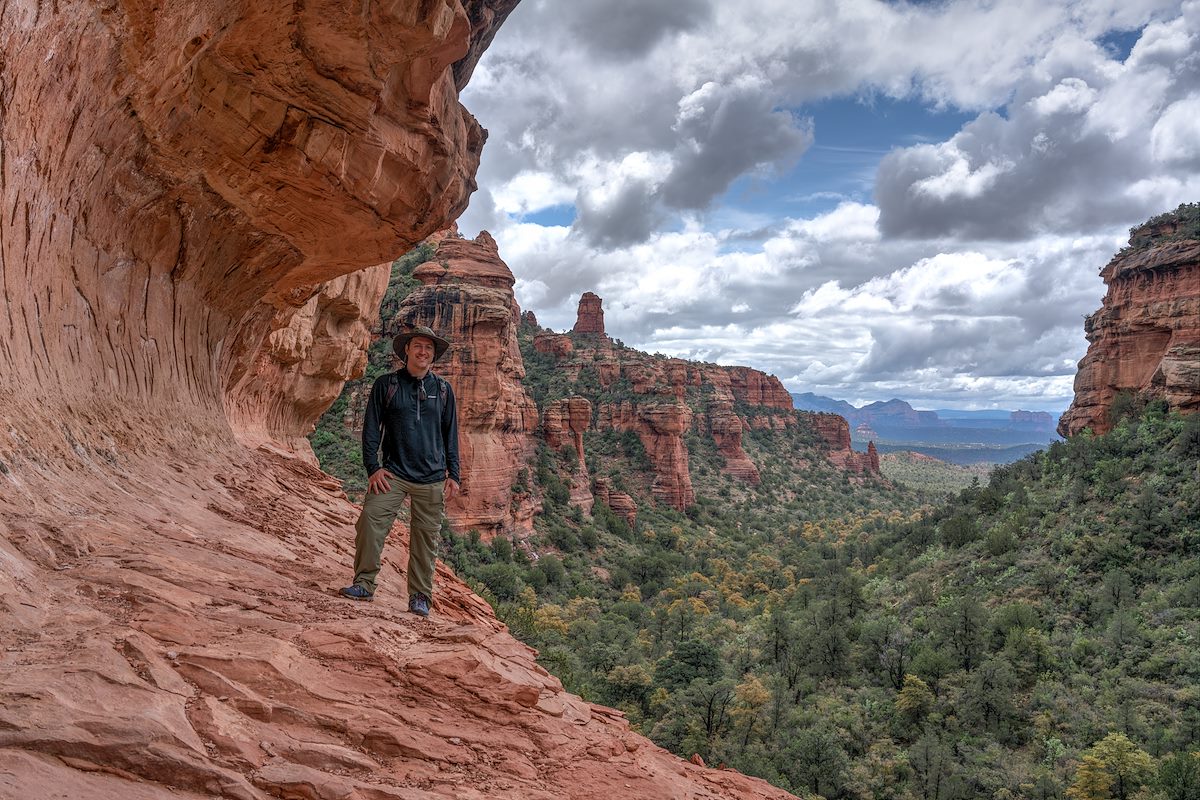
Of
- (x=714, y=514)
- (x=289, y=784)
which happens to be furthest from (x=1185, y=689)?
(x=714, y=514)

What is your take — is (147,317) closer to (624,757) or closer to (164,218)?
(164,218)

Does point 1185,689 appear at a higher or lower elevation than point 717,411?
lower

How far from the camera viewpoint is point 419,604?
17.6 feet

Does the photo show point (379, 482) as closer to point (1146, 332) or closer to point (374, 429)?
point (374, 429)

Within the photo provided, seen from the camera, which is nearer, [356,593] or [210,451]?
[356,593]

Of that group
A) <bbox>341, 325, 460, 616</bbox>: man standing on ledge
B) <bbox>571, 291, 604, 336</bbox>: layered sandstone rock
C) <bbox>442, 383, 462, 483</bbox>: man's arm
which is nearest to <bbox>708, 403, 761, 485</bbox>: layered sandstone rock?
<bbox>571, 291, 604, 336</bbox>: layered sandstone rock

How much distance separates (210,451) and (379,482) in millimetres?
5231

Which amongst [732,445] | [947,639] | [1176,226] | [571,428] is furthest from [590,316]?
[947,639]

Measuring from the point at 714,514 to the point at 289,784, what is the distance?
67320 mm

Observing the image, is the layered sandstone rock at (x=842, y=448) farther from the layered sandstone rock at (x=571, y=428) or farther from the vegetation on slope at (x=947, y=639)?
the layered sandstone rock at (x=571, y=428)

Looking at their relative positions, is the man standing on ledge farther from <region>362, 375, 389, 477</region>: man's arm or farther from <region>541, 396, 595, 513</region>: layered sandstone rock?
<region>541, 396, 595, 513</region>: layered sandstone rock

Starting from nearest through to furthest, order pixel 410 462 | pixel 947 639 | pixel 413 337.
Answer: pixel 410 462
pixel 413 337
pixel 947 639

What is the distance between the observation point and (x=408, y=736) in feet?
10.9

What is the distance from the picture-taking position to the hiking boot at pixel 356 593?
5090 mm
